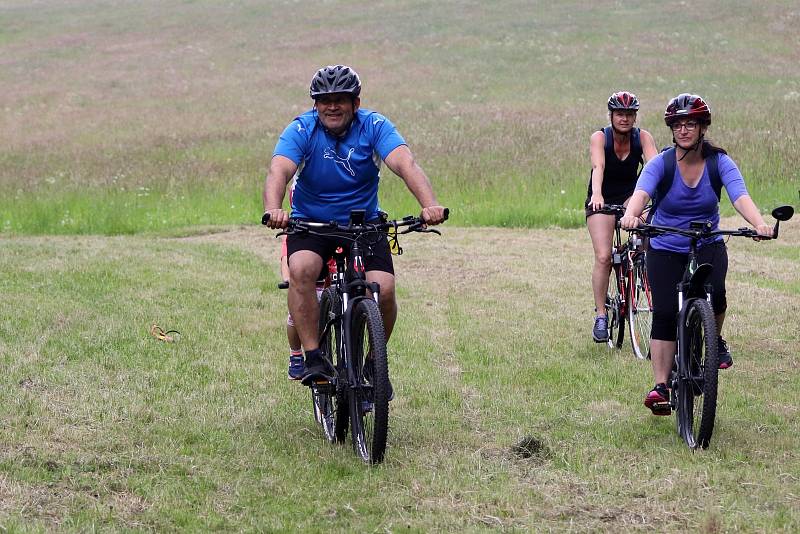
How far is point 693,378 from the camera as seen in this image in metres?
6.78

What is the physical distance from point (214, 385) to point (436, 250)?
8.25 m

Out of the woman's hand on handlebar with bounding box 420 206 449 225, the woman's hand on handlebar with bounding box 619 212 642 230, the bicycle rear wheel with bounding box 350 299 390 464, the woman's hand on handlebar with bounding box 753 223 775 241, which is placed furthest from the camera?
the woman's hand on handlebar with bounding box 619 212 642 230

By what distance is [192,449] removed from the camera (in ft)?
22.1

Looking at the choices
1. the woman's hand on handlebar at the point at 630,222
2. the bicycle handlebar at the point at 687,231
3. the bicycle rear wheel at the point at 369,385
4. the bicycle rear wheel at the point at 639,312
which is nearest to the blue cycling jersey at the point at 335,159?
the bicycle rear wheel at the point at 369,385

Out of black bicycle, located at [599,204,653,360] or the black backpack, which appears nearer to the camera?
the black backpack

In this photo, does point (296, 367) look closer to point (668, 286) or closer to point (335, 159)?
point (335, 159)

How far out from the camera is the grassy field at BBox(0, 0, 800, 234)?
2230cm

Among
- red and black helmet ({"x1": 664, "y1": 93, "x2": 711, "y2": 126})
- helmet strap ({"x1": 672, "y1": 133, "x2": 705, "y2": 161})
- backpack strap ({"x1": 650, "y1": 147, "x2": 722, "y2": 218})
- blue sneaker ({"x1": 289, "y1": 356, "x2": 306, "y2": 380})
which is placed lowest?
blue sneaker ({"x1": 289, "y1": 356, "x2": 306, "y2": 380})

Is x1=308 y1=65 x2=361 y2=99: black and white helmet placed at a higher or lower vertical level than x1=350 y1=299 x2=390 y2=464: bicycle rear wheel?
higher

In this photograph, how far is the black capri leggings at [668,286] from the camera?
709 cm

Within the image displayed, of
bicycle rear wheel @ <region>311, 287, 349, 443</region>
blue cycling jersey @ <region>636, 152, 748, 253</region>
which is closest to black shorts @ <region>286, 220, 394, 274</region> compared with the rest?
bicycle rear wheel @ <region>311, 287, 349, 443</region>

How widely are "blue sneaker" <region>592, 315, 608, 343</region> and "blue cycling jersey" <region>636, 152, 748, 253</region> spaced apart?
111 inches

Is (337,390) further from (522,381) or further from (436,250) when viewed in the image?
(436,250)

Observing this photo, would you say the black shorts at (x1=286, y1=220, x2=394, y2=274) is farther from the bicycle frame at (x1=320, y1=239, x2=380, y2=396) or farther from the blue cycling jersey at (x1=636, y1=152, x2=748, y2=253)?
the blue cycling jersey at (x1=636, y1=152, x2=748, y2=253)
